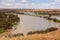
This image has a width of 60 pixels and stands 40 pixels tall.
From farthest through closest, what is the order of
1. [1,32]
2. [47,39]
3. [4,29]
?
[4,29] < [1,32] < [47,39]

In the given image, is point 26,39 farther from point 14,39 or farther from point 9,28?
point 9,28

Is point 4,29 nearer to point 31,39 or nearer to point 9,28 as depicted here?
point 9,28

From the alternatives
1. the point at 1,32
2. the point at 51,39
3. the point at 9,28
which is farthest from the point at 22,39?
the point at 9,28

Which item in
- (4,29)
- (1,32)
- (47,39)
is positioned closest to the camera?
(47,39)

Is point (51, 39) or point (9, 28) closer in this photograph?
point (51, 39)

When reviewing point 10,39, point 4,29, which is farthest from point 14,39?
point 4,29

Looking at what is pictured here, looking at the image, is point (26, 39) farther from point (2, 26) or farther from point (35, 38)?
point (2, 26)

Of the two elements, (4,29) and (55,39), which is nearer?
(55,39)

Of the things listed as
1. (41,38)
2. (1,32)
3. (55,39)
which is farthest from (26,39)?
(1,32)
